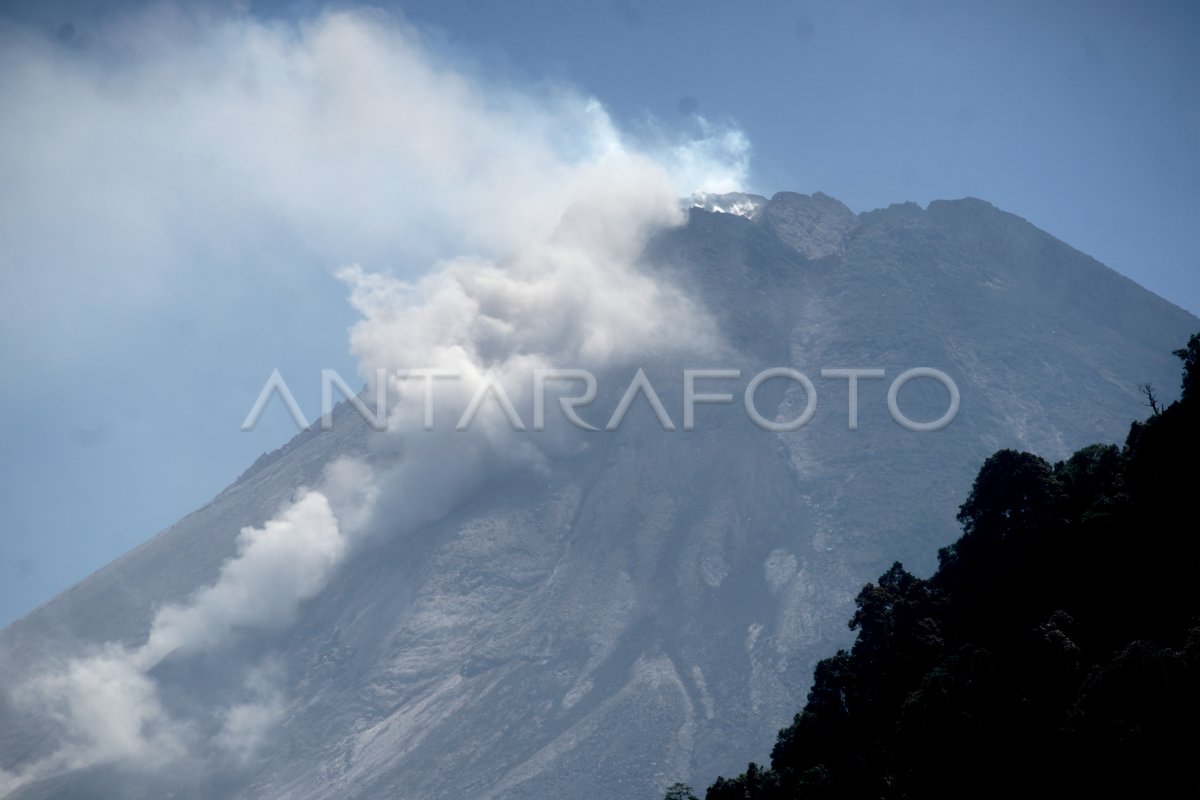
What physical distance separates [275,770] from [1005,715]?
172 meters

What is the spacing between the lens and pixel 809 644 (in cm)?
18625

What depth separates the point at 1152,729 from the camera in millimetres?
35531

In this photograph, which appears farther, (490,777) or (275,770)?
(275,770)

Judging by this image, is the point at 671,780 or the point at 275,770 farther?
the point at 275,770

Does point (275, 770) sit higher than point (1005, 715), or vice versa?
point (275, 770)

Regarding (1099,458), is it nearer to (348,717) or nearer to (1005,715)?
(1005,715)

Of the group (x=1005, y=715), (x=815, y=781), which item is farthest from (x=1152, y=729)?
(x=815, y=781)

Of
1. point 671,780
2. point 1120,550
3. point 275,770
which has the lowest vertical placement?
point 671,780

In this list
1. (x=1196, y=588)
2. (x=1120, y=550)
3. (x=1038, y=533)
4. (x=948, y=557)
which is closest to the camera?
(x=1196, y=588)

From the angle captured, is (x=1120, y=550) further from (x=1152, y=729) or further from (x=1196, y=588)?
(x=1152, y=729)

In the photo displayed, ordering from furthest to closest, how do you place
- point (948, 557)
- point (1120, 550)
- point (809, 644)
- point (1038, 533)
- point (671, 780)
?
point (809, 644)
point (671, 780)
point (948, 557)
point (1038, 533)
point (1120, 550)

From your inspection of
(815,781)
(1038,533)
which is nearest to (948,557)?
(1038,533)

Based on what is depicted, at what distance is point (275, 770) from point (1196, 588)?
585ft

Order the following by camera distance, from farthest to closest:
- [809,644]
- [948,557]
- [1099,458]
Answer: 1. [809,644]
2. [948,557]
3. [1099,458]
